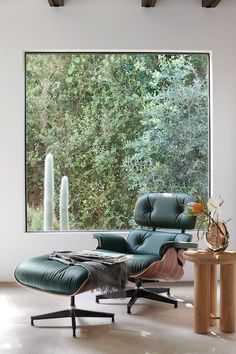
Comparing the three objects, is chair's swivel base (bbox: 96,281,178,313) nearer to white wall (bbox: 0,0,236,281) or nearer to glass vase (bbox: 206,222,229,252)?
glass vase (bbox: 206,222,229,252)

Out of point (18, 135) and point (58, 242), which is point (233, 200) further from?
point (18, 135)

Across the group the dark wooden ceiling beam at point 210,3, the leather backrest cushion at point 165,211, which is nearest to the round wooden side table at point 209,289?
the leather backrest cushion at point 165,211

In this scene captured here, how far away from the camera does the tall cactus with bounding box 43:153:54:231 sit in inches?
223

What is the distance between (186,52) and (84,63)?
1038 mm

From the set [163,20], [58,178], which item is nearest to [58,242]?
[58,178]

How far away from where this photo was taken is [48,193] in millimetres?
5668

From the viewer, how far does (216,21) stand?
18.4ft

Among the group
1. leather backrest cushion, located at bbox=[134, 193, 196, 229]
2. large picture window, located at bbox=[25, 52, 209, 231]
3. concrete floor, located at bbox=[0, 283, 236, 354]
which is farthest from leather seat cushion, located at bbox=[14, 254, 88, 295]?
large picture window, located at bbox=[25, 52, 209, 231]

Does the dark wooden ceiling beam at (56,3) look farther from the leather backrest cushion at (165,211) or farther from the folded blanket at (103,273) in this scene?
the folded blanket at (103,273)

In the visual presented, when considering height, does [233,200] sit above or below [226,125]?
below

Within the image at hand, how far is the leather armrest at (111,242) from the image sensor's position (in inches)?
184

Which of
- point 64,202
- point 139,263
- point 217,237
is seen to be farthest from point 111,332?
point 64,202

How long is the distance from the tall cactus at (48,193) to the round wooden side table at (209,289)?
2.15 metres

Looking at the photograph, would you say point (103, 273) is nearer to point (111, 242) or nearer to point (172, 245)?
point (172, 245)
